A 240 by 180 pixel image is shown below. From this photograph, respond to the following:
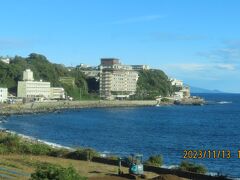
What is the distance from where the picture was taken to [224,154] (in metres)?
40.4

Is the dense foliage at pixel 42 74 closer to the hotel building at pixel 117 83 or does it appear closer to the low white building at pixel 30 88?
the low white building at pixel 30 88

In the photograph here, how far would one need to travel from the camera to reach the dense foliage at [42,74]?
132500 millimetres

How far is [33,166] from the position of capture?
1002 inches

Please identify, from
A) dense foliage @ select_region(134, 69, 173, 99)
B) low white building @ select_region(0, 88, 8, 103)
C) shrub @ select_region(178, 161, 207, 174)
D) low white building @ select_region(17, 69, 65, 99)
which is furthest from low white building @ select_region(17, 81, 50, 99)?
shrub @ select_region(178, 161, 207, 174)

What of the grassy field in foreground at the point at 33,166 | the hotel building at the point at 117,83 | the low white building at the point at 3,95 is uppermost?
the hotel building at the point at 117,83

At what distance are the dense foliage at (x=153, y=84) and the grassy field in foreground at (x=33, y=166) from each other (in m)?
131

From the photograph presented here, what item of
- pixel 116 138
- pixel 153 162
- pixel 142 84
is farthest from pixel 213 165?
pixel 142 84

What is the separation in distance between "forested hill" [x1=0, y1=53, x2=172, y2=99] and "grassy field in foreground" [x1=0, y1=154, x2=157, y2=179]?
10337cm

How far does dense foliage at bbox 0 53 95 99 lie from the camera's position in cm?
13250

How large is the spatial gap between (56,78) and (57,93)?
36.4 feet

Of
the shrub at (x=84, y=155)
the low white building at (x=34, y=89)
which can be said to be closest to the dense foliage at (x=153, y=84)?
the low white building at (x=34, y=89)

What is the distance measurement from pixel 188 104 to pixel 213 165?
132 m

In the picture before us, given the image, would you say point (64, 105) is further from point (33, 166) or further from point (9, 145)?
point (33, 166)

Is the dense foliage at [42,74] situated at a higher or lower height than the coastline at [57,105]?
higher
